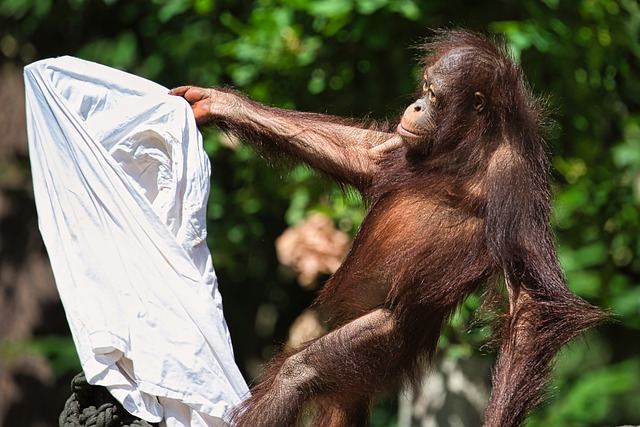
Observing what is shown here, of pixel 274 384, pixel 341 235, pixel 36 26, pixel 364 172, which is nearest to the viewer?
pixel 274 384

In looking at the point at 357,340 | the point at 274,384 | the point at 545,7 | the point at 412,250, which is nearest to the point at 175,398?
the point at 274,384

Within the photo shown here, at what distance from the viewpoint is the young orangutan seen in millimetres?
3453

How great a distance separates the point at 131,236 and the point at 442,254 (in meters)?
0.94

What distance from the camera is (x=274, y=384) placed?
352 cm

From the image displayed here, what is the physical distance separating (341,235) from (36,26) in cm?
245

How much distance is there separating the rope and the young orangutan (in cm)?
33

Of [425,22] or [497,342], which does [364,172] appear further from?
[425,22]

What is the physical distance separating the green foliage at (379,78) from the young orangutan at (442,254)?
1.18 m

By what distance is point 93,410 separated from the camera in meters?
3.32

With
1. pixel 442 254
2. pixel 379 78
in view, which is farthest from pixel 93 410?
pixel 379 78

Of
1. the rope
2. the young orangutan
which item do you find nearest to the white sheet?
the rope

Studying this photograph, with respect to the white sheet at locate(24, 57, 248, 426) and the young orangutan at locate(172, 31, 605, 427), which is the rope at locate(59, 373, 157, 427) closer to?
the white sheet at locate(24, 57, 248, 426)

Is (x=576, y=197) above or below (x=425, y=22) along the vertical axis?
below

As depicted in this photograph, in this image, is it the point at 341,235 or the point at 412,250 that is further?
the point at 341,235
